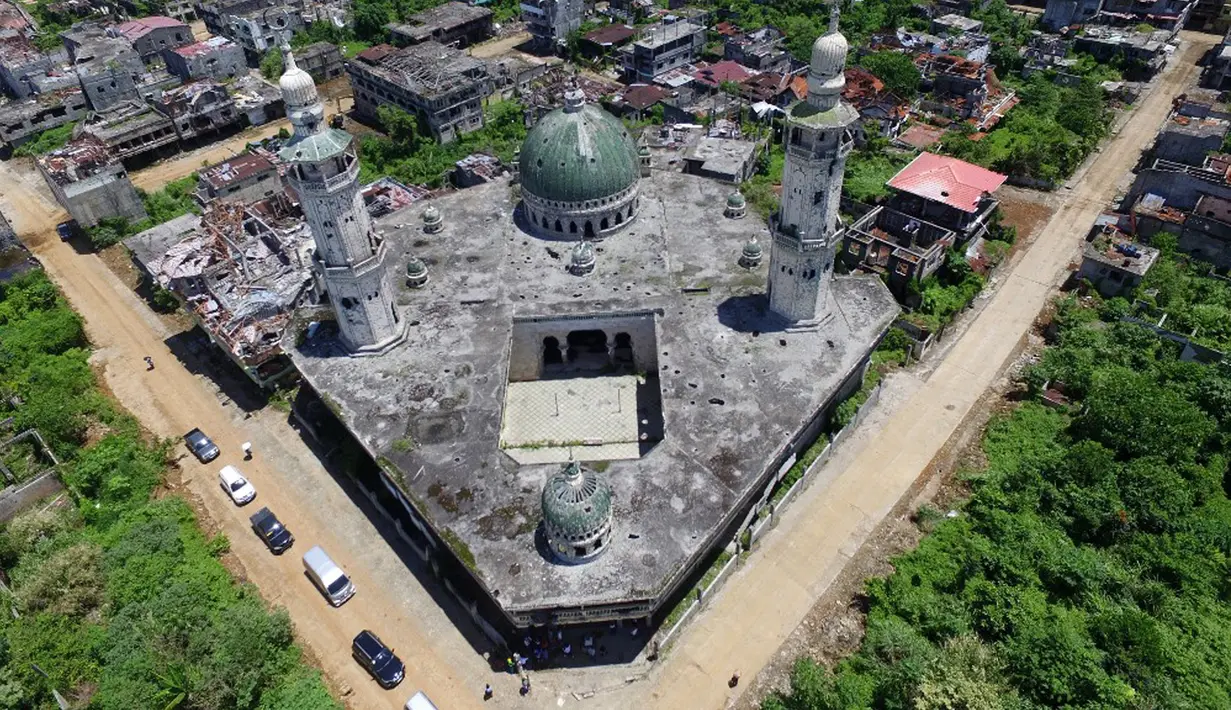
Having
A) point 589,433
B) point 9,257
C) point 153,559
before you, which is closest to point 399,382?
point 589,433

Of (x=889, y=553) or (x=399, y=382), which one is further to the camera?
(x=399, y=382)

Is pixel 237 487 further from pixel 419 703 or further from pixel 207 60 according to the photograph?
pixel 207 60

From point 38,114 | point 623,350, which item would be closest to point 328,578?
point 623,350

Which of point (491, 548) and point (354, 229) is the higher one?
point (354, 229)

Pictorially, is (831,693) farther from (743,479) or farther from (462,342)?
(462,342)

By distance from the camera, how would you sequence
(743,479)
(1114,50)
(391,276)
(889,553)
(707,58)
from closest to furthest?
(743,479)
(889,553)
(391,276)
(1114,50)
(707,58)

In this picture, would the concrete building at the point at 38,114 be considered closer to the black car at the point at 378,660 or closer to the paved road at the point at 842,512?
the black car at the point at 378,660
